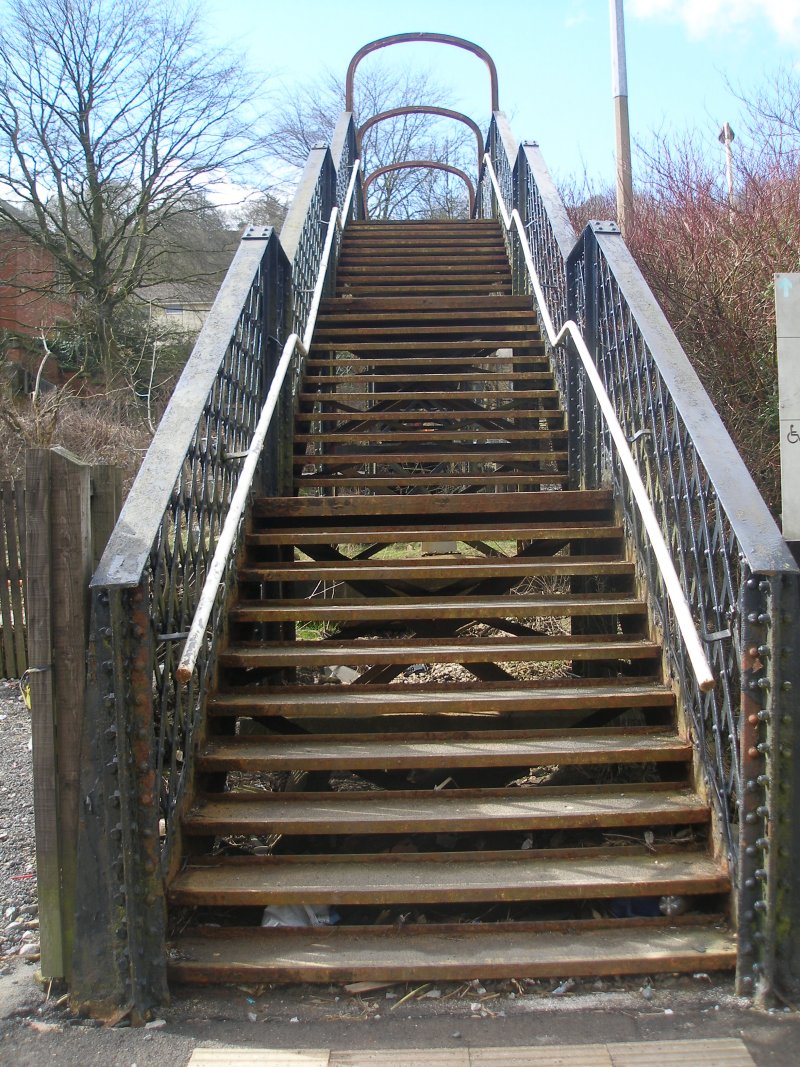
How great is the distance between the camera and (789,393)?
2.87m

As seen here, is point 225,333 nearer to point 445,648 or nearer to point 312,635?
point 445,648

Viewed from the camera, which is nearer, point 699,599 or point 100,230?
point 699,599

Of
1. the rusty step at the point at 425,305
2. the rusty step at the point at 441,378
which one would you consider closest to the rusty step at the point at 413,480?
the rusty step at the point at 441,378

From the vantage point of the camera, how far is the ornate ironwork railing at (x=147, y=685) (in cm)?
260

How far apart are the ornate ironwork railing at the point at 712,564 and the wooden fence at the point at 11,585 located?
4.61 meters

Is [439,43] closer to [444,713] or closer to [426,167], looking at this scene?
[426,167]

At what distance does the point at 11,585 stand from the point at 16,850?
12.6 ft

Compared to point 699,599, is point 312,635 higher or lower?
lower

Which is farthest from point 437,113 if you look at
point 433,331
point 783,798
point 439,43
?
point 783,798

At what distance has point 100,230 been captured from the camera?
18000mm

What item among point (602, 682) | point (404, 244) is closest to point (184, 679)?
point (602, 682)

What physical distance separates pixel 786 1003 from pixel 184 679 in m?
2.03

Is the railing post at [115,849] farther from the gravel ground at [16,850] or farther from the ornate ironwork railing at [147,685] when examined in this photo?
the gravel ground at [16,850]

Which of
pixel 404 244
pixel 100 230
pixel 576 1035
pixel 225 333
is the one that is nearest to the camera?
pixel 576 1035
